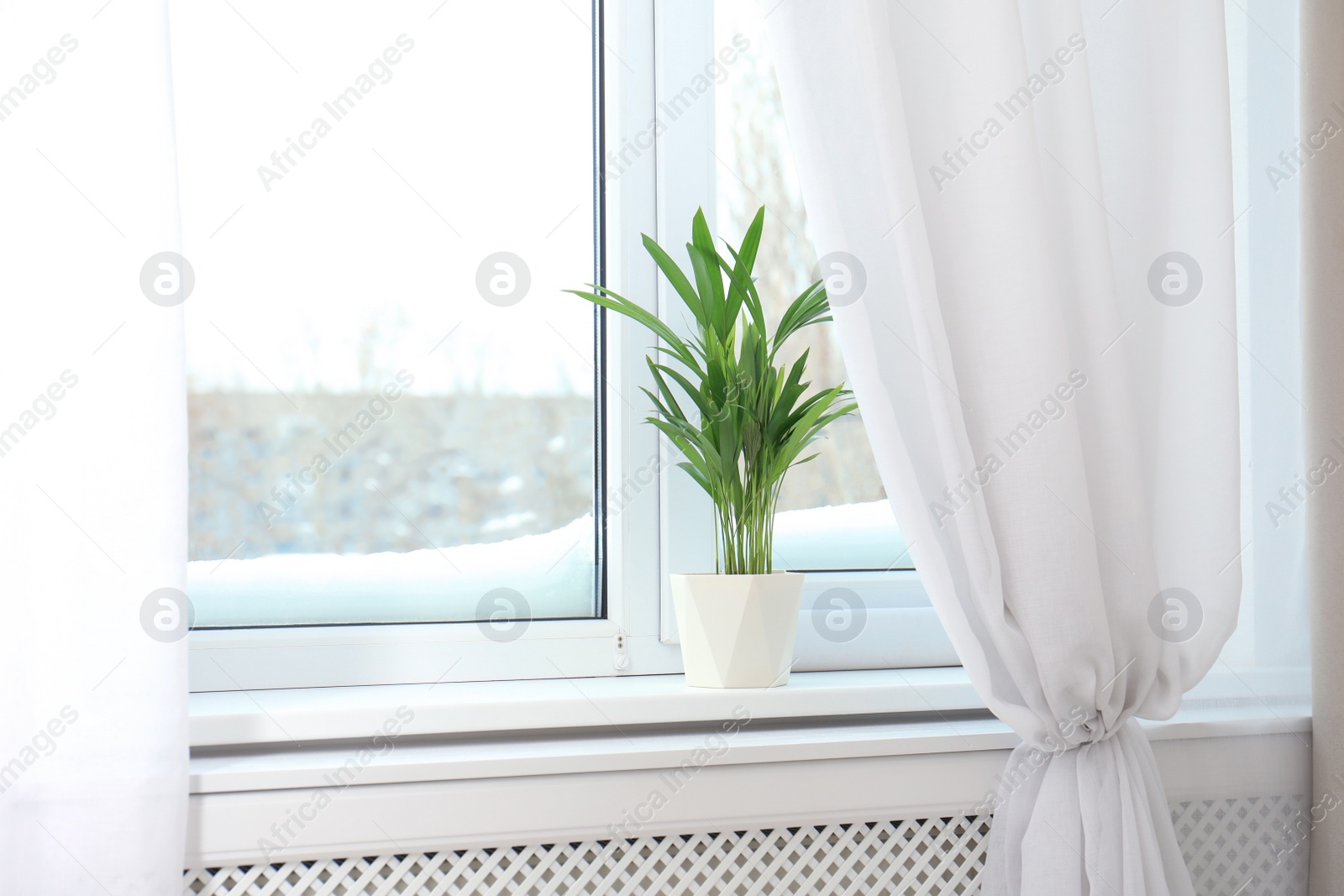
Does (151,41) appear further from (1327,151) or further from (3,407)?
(1327,151)

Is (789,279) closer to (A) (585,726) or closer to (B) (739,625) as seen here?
(B) (739,625)

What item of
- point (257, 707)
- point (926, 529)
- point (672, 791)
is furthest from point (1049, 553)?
point (257, 707)

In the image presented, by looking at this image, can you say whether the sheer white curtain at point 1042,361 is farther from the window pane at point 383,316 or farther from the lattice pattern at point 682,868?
the window pane at point 383,316

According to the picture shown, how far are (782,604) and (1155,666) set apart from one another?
38 cm

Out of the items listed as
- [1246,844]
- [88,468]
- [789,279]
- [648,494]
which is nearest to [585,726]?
[648,494]

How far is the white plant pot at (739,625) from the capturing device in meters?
0.97

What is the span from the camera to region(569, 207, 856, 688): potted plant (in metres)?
0.97

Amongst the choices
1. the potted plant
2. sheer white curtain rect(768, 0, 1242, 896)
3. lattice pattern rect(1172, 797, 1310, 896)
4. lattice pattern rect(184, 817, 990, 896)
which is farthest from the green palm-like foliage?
lattice pattern rect(1172, 797, 1310, 896)

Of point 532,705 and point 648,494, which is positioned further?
point 648,494

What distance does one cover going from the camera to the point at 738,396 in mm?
970

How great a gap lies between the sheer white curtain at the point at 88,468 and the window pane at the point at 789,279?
670 millimetres

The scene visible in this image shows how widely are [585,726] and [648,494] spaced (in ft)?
1.02

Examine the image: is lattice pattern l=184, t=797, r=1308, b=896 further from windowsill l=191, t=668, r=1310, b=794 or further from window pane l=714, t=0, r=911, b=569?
window pane l=714, t=0, r=911, b=569

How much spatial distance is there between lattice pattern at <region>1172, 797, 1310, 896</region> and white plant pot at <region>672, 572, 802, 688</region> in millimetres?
465
